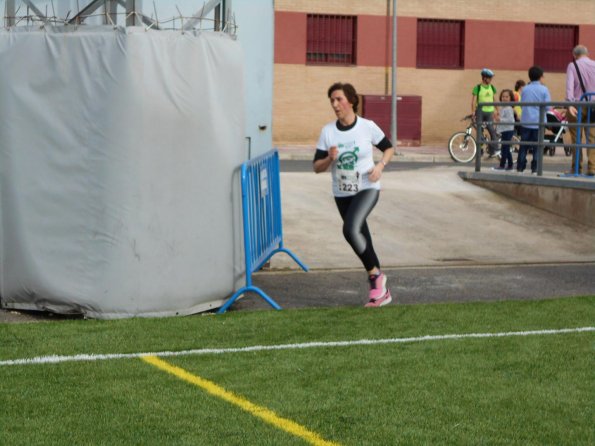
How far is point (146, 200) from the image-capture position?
10.5 m

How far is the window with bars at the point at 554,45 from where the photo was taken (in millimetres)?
43031

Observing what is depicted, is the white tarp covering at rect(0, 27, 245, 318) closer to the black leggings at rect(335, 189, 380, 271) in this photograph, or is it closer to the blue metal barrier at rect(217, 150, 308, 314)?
the blue metal barrier at rect(217, 150, 308, 314)

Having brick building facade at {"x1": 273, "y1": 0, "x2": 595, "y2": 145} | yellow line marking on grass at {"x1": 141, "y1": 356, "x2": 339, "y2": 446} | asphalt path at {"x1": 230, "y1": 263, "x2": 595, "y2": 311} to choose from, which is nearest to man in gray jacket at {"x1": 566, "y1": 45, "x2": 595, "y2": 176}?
asphalt path at {"x1": 230, "y1": 263, "x2": 595, "y2": 311}

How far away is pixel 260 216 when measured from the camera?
12047 millimetres

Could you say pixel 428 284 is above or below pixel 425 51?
below

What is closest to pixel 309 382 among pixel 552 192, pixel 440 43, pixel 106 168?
pixel 106 168

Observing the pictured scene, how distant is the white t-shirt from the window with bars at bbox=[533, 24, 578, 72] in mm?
32939

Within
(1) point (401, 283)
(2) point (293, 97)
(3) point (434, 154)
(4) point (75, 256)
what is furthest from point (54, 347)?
(2) point (293, 97)

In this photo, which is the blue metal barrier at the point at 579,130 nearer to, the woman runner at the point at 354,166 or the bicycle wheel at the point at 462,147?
the woman runner at the point at 354,166

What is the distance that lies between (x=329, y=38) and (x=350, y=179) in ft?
97.3

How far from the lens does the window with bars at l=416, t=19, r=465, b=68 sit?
41.2m

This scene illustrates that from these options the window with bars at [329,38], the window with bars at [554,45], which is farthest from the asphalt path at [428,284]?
the window with bars at [554,45]

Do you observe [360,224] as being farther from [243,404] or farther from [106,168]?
[243,404]

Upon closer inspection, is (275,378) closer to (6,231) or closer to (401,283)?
(6,231)
